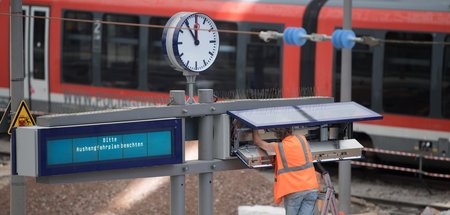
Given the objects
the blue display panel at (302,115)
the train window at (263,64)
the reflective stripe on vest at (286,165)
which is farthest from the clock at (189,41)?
the train window at (263,64)

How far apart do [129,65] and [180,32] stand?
10.7 meters

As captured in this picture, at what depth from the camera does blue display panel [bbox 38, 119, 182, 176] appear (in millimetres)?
9984

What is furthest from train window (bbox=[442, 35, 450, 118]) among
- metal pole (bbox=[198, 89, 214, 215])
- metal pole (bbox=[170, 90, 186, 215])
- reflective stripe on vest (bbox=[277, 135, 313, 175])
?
metal pole (bbox=[170, 90, 186, 215])

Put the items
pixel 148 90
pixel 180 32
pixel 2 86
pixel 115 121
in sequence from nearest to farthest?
pixel 115 121 → pixel 180 32 → pixel 148 90 → pixel 2 86

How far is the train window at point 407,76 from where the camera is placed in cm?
1905

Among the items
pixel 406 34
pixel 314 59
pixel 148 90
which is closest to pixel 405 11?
pixel 406 34

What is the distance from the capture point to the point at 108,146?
33.9 feet

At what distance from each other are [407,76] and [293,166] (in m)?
8.47

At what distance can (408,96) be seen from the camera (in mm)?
19250

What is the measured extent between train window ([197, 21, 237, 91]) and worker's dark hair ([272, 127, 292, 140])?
9.09 metres

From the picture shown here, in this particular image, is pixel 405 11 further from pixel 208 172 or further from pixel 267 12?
pixel 208 172

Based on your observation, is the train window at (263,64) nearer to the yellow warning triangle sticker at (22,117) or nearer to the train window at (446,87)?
the train window at (446,87)

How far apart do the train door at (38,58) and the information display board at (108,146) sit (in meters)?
12.1

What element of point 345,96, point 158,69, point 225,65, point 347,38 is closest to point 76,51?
point 158,69
